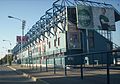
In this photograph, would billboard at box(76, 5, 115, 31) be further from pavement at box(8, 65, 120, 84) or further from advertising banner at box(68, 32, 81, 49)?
pavement at box(8, 65, 120, 84)

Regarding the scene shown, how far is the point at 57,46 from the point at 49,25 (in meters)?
5.96

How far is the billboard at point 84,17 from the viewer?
5209cm

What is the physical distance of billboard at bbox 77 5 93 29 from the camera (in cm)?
5209

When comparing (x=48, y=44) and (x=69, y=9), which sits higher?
(x=69, y=9)

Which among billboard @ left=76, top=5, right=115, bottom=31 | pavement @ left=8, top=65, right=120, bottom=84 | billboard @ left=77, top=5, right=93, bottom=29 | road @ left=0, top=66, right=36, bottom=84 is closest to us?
pavement @ left=8, top=65, right=120, bottom=84

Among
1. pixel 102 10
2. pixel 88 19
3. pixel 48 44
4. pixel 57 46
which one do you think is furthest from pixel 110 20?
pixel 48 44

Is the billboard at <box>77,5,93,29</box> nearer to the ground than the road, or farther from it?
farther from it

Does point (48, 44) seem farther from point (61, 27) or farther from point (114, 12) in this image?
point (114, 12)

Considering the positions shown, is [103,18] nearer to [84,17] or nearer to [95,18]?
[95,18]

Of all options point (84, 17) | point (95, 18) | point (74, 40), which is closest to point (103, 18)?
point (95, 18)

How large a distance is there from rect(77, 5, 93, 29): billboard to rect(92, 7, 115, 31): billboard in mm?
1226

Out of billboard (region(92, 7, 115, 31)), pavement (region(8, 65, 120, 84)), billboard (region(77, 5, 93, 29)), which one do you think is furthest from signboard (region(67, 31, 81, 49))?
pavement (region(8, 65, 120, 84))

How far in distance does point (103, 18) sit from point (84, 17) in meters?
4.66

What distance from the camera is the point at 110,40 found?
2416 inches
